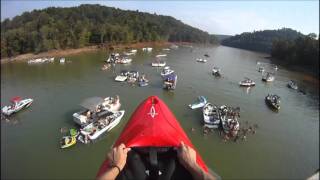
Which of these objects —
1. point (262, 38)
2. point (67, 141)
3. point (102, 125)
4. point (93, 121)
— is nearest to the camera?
point (67, 141)

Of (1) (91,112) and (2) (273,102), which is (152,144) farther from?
(2) (273,102)

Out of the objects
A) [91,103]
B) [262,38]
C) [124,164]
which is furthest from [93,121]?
[262,38]

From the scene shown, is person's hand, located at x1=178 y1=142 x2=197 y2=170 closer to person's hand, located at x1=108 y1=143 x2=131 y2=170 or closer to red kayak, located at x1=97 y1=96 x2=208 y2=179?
red kayak, located at x1=97 y1=96 x2=208 y2=179

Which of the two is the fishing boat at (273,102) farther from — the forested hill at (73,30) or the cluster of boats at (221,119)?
the forested hill at (73,30)

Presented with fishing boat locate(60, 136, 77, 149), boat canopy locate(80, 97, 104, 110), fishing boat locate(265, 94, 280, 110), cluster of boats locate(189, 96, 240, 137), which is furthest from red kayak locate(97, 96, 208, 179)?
fishing boat locate(265, 94, 280, 110)

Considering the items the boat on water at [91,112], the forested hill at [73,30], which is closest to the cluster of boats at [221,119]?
the boat on water at [91,112]

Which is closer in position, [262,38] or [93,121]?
[93,121]
